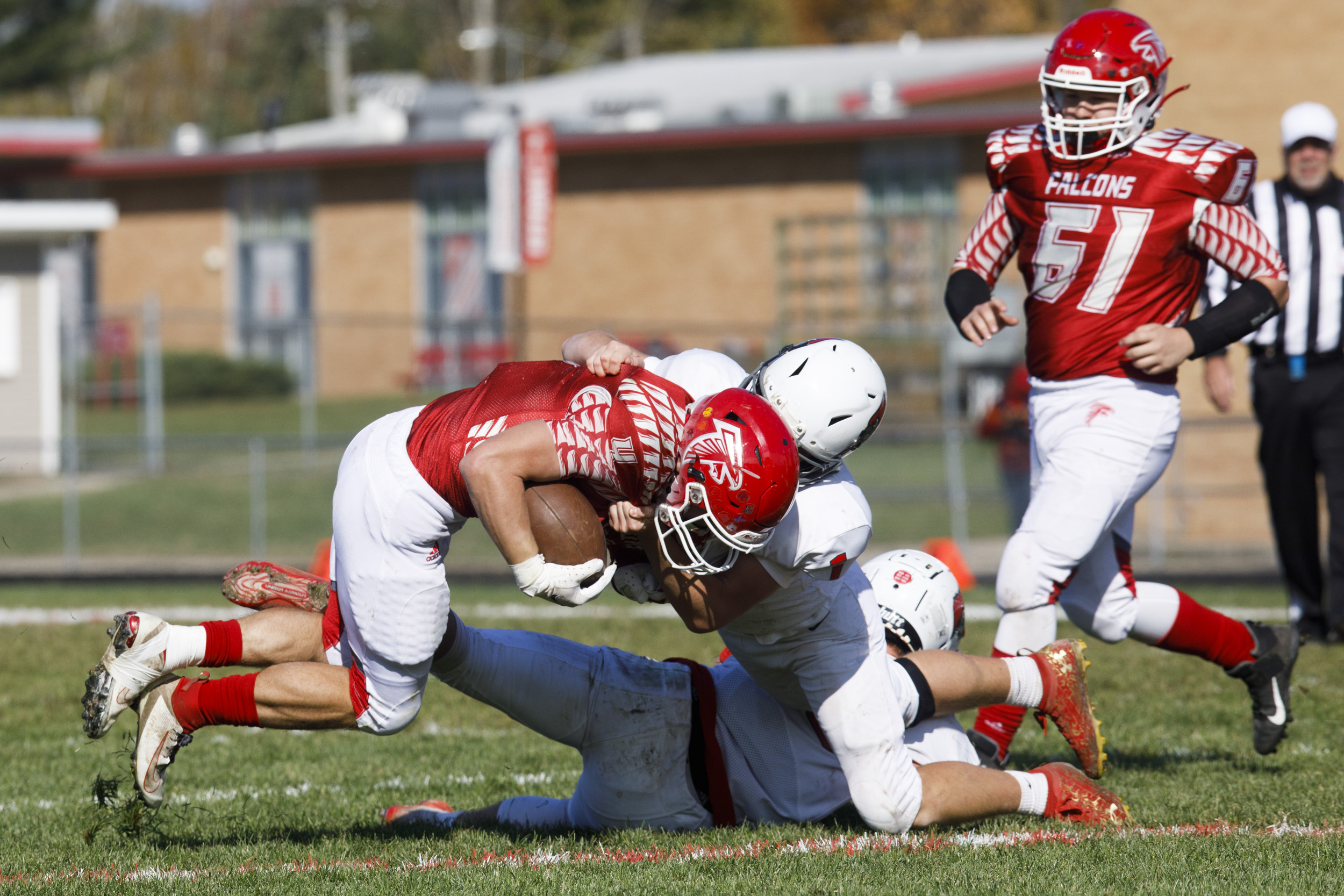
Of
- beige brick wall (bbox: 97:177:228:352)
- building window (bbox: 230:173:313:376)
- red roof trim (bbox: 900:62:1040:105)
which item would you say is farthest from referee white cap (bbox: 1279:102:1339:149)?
beige brick wall (bbox: 97:177:228:352)

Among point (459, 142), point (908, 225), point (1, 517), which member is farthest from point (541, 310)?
point (1, 517)

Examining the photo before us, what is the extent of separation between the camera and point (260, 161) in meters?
25.8

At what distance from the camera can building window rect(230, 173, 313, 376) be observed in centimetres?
2628

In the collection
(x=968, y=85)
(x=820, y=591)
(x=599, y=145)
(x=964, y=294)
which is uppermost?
(x=968, y=85)

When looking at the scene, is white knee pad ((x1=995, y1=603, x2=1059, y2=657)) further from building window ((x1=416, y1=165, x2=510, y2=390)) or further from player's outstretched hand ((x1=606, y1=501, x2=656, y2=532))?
building window ((x1=416, y1=165, x2=510, y2=390))

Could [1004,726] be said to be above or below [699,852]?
above

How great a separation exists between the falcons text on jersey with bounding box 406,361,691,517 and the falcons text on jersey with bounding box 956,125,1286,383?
5.00 ft

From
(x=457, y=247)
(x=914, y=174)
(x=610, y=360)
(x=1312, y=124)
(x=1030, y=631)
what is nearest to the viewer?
(x=610, y=360)

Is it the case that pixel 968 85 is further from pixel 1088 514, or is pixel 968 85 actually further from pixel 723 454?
pixel 723 454

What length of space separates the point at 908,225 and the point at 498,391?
764 inches

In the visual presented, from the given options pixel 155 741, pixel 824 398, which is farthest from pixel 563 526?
pixel 155 741

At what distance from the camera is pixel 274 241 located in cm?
2652

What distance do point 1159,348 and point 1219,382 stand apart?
1.06 metres

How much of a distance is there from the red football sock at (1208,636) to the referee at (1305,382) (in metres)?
2.50
